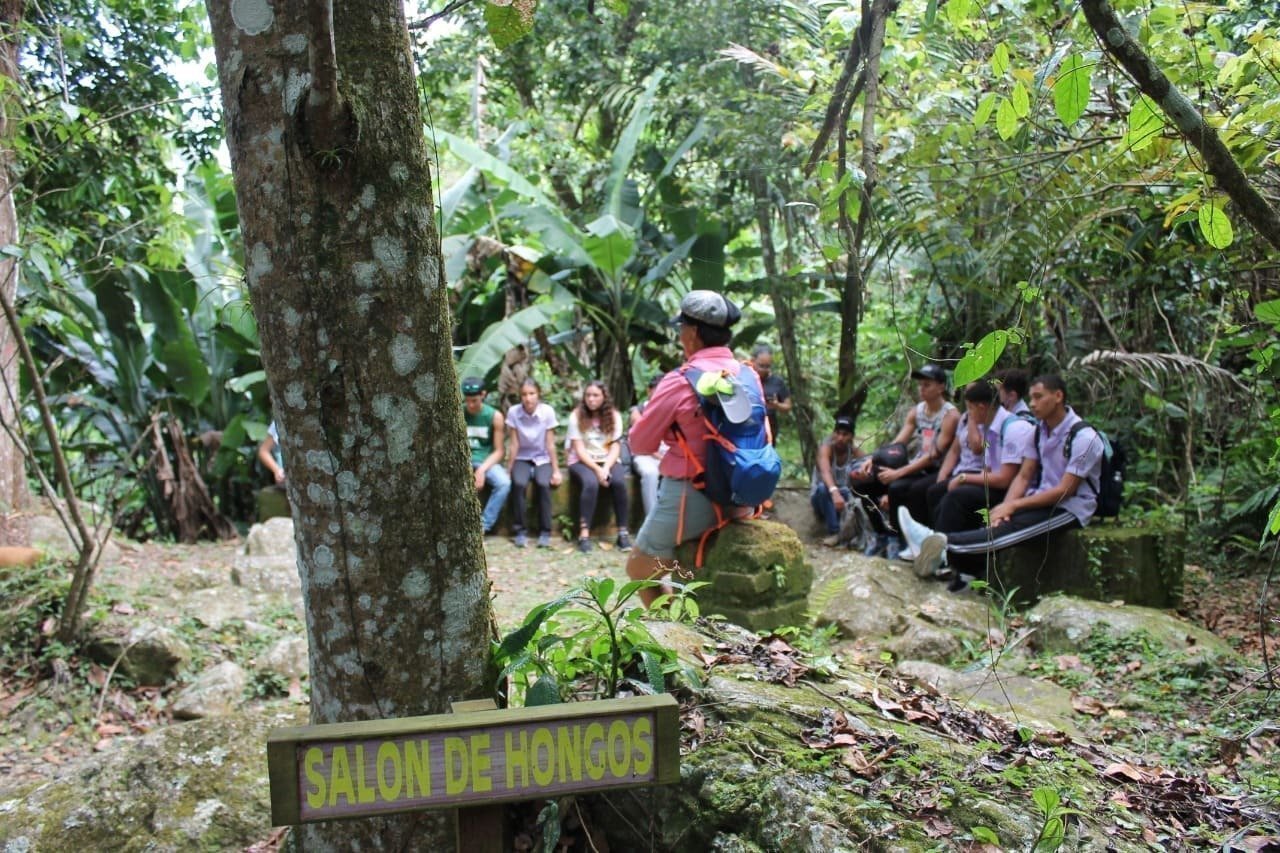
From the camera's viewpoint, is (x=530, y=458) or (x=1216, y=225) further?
(x=530, y=458)

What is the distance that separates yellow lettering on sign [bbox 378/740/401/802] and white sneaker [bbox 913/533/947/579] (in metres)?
5.27

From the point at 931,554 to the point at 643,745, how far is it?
499 cm

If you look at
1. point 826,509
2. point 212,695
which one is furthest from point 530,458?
point 212,695

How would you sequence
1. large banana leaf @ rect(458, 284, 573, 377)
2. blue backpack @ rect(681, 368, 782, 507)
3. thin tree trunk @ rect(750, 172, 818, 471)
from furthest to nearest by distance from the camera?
thin tree trunk @ rect(750, 172, 818, 471) < large banana leaf @ rect(458, 284, 573, 377) < blue backpack @ rect(681, 368, 782, 507)

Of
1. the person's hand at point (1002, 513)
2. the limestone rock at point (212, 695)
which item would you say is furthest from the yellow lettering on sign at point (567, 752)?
the person's hand at point (1002, 513)

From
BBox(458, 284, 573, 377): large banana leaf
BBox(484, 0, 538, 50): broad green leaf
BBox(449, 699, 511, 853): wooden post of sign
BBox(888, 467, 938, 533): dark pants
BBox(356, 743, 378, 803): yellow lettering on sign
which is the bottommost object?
BBox(888, 467, 938, 533): dark pants

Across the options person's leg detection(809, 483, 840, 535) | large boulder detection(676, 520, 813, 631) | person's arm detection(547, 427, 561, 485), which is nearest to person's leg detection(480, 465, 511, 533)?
person's arm detection(547, 427, 561, 485)

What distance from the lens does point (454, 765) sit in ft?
6.59

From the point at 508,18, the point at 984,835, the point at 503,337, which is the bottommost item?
the point at 984,835

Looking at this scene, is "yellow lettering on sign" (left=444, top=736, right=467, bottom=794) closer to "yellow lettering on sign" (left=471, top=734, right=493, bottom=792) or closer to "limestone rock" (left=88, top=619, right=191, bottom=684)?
"yellow lettering on sign" (left=471, top=734, right=493, bottom=792)

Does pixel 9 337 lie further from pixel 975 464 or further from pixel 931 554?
pixel 975 464

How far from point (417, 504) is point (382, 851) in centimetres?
82

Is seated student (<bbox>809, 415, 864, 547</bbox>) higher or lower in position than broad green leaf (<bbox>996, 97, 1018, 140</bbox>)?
lower

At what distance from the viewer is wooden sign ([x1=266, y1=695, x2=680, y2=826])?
1.96 metres
